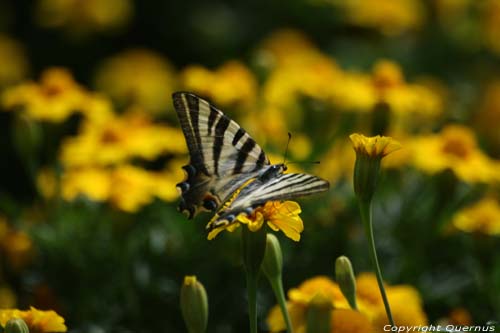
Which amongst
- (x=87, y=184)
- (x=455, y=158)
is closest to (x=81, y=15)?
(x=87, y=184)

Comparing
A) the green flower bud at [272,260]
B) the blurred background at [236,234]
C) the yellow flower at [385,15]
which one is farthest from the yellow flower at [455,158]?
the yellow flower at [385,15]

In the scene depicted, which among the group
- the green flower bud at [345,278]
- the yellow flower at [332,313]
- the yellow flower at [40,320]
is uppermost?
the green flower bud at [345,278]

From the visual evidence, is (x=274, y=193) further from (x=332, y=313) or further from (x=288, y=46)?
(x=288, y=46)

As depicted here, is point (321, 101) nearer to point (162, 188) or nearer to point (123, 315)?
point (162, 188)

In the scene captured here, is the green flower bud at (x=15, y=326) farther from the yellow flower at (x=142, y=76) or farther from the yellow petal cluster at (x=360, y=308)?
the yellow flower at (x=142, y=76)

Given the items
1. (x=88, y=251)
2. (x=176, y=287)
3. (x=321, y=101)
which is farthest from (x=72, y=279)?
(x=321, y=101)

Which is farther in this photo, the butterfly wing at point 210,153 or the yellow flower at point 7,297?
the yellow flower at point 7,297
